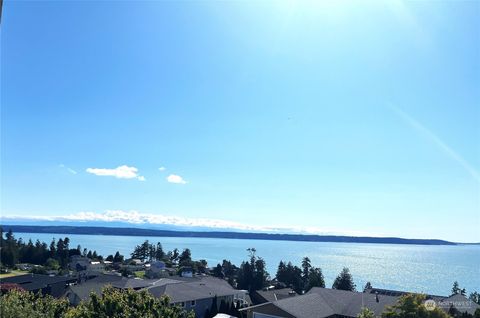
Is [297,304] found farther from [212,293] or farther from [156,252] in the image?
[156,252]

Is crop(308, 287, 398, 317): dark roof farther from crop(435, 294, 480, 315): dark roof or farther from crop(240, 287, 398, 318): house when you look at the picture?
crop(435, 294, 480, 315): dark roof

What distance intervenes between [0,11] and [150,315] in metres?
12.0

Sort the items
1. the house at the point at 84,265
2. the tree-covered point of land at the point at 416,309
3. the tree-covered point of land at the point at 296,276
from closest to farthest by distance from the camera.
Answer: the tree-covered point of land at the point at 416,309 → the tree-covered point of land at the point at 296,276 → the house at the point at 84,265

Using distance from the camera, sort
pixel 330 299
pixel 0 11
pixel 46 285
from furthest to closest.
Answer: pixel 46 285 → pixel 330 299 → pixel 0 11

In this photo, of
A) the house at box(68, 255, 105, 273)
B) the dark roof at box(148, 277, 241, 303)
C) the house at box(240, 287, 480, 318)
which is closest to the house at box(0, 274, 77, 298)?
the dark roof at box(148, 277, 241, 303)

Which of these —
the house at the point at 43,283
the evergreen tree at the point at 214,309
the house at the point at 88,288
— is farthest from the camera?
the house at the point at 43,283

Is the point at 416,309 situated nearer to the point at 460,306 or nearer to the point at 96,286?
the point at 460,306

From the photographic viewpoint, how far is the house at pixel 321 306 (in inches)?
1075

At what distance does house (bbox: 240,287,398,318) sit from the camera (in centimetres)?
2731

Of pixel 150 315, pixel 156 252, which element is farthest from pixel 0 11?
pixel 156 252

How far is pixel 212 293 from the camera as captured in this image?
129 ft

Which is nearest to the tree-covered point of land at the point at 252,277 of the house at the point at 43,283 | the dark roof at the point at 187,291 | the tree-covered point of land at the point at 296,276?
the tree-covered point of land at the point at 296,276

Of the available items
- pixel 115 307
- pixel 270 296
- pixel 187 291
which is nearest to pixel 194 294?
pixel 187 291

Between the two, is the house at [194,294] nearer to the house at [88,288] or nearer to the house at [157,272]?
the house at [88,288]
